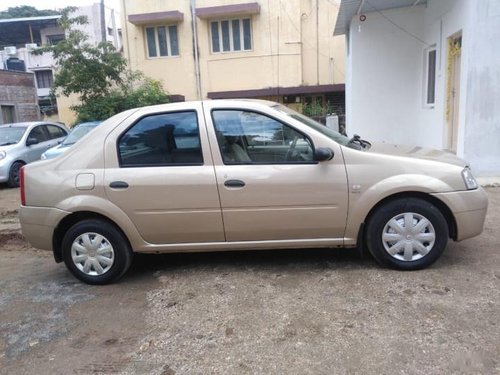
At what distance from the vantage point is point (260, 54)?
22.7 metres

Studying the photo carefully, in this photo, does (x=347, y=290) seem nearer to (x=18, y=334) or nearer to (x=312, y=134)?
(x=312, y=134)

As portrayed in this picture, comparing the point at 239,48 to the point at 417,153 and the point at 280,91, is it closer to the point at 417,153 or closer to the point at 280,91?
the point at 280,91

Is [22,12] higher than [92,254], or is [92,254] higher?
[22,12]

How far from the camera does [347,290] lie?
408 centimetres

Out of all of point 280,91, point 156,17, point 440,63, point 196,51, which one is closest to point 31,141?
point 440,63

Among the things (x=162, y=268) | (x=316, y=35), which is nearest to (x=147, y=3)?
(x=316, y=35)

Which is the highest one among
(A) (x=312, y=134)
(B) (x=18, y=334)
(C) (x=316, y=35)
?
(C) (x=316, y=35)

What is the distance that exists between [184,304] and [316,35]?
2035 cm

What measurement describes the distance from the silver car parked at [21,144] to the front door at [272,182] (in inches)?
345

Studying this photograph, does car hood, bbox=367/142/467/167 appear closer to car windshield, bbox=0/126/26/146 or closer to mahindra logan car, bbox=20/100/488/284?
mahindra logan car, bbox=20/100/488/284

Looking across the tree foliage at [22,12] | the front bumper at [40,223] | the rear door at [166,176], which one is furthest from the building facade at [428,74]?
the tree foliage at [22,12]

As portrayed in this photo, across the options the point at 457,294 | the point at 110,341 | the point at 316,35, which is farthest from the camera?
the point at 316,35

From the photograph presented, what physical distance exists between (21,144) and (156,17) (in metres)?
12.5

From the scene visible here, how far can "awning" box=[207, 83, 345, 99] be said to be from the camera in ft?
73.8
